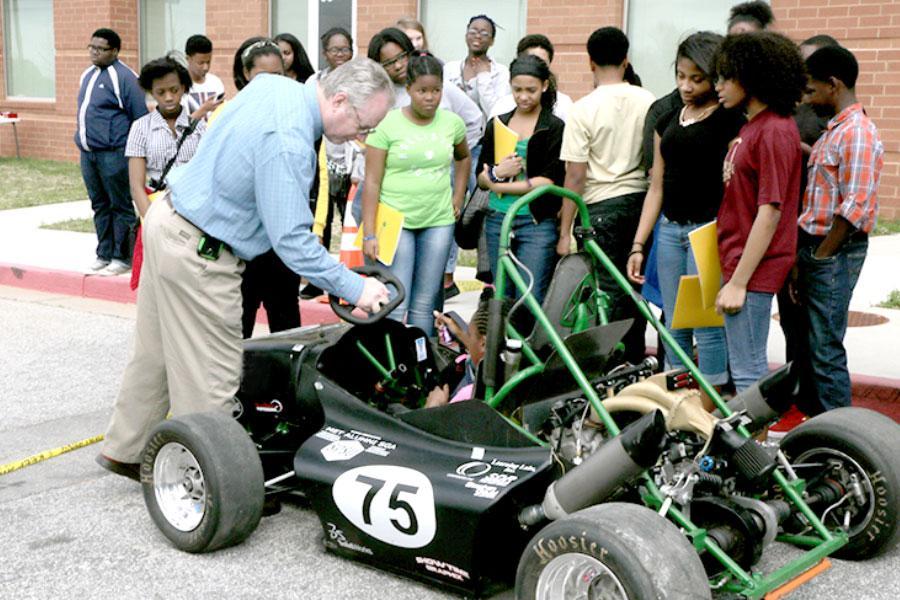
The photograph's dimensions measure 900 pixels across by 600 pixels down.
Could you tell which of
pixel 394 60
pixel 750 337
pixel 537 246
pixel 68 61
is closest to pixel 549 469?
pixel 750 337

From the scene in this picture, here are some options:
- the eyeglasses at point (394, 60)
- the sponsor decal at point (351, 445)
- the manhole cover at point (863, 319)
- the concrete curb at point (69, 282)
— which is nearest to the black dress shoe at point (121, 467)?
the sponsor decal at point (351, 445)

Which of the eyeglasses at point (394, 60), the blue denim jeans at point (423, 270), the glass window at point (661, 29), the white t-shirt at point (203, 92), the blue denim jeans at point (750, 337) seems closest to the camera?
the blue denim jeans at point (750, 337)

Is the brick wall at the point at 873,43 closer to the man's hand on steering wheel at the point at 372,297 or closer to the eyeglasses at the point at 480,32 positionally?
the eyeglasses at the point at 480,32

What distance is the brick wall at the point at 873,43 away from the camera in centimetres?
1030

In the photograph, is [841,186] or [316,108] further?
[841,186]

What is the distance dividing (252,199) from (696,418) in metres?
1.88

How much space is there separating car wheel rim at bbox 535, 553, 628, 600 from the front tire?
1.24 m

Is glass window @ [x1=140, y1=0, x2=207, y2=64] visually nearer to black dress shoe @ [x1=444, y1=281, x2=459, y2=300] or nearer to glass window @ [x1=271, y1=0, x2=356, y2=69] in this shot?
glass window @ [x1=271, y1=0, x2=356, y2=69]

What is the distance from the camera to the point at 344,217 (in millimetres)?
8266

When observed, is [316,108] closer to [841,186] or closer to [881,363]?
[841,186]

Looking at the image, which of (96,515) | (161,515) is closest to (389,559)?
(161,515)

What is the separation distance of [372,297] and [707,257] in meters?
1.50

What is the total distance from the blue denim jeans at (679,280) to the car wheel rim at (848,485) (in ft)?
3.29

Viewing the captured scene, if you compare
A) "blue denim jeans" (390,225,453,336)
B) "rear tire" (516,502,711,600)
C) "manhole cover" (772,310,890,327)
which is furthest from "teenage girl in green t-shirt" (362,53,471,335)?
"rear tire" (516,502,711,600)
